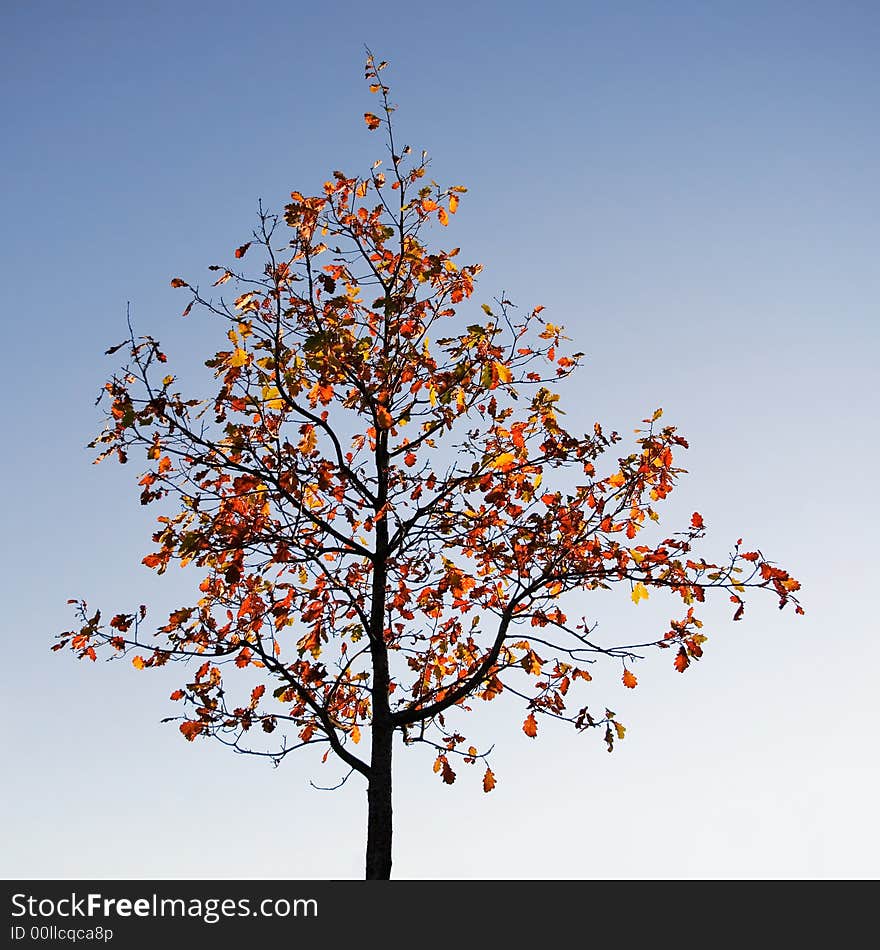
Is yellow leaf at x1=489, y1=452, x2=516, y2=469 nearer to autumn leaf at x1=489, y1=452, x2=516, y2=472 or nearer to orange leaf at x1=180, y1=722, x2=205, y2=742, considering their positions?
autumn leaf at x1=489, y1=452, x2=516, y2=472

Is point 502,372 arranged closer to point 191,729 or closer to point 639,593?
point 639,593

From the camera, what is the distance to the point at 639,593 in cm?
888

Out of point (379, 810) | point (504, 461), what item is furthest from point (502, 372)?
point (379, 810)

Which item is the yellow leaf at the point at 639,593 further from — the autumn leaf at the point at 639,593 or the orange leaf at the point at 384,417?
the orange leaf at the point at 384,417

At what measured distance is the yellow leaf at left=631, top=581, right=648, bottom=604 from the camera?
8844 mm

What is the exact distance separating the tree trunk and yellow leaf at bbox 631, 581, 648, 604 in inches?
119

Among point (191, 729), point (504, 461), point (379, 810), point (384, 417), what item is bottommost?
point (379, 810)

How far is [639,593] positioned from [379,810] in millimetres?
3481

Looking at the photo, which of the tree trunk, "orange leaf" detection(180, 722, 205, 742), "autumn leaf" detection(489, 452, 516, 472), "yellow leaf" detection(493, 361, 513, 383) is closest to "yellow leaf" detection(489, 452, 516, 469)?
"autumn leaf" detection(489, 452, 516, 472)
